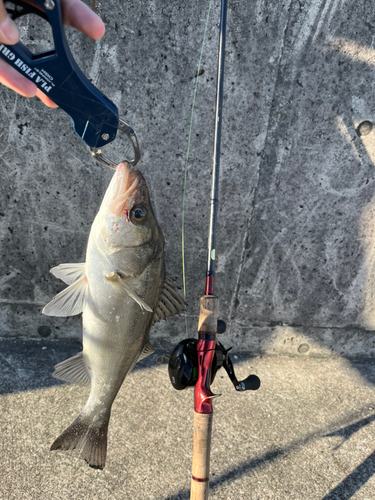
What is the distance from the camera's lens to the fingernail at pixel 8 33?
4.69 ft

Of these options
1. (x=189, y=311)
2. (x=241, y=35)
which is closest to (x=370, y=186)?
(x=241, y=35)

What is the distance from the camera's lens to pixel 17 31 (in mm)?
1493

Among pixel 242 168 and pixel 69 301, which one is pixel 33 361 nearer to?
pixel 69 301

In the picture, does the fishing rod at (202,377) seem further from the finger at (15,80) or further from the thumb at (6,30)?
the thumb at (6,30)

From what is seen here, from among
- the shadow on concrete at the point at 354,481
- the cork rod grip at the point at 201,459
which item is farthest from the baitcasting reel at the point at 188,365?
the shadow on concrete at the point at 354,481

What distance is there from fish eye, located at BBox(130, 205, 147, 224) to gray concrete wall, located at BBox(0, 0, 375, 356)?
1.26 m

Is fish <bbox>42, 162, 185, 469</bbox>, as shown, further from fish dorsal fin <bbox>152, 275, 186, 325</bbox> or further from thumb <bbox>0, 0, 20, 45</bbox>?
thumb <bbox>0, 0, 20, 45</bbox>

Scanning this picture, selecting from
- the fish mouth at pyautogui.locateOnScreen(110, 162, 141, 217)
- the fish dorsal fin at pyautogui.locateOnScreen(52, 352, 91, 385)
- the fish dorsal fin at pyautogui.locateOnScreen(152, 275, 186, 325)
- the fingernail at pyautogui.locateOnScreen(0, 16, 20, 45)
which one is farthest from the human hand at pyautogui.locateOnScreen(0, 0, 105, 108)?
the fish dorsal fin at pyautogui.locateOnScreen(52, 352, 91, 385)

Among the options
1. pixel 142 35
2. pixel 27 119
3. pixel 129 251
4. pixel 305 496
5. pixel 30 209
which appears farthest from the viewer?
pixel 30 209

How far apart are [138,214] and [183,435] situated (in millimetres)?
1862

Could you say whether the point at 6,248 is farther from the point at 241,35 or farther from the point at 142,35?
the point at 241,35

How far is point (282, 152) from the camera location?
3.09 metres

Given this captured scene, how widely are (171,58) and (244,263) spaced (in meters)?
1.86

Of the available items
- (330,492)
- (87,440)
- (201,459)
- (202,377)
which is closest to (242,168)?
(202,377)
